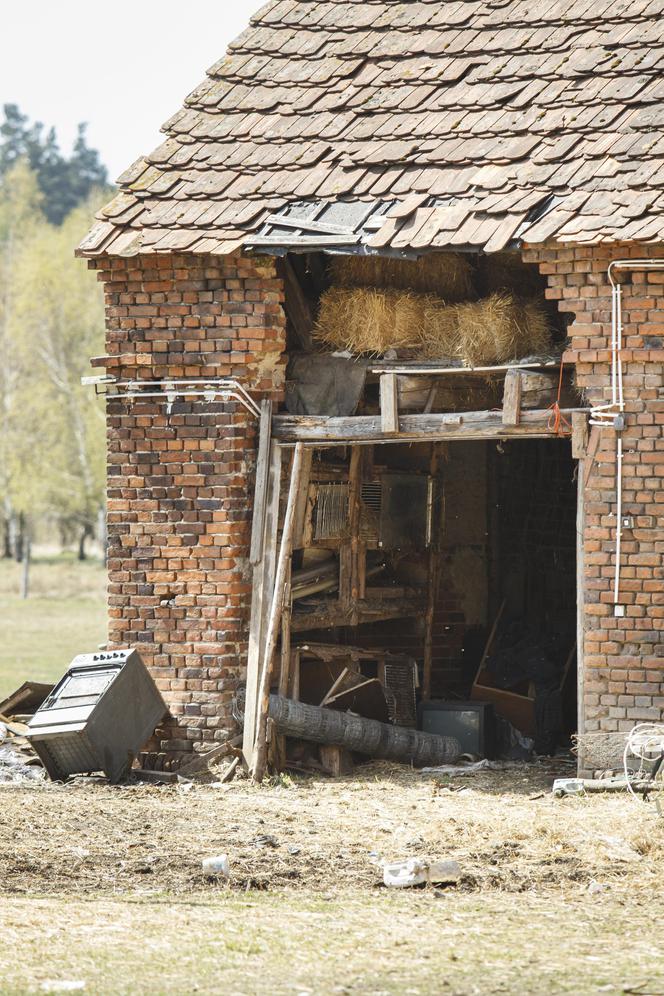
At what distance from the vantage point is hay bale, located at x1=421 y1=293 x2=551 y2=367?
10938mm

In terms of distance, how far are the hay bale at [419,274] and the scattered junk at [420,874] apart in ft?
16.2

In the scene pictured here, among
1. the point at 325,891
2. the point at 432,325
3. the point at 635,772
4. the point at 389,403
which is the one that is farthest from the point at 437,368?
the point at 325,891

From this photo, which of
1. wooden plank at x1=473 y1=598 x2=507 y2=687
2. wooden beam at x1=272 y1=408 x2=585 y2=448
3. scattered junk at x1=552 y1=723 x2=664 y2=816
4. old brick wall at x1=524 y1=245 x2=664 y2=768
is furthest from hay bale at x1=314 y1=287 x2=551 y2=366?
wooden plank at x1=473 y1=598 x2=507 y2=687

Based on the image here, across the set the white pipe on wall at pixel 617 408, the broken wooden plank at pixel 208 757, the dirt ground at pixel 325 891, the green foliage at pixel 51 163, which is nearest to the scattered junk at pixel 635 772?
the dirt ground at pixel 325 891

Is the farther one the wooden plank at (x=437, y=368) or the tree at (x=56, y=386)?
the tree at (x=56, y=386)

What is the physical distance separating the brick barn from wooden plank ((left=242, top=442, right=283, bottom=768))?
2 cm

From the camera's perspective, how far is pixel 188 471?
1138cm

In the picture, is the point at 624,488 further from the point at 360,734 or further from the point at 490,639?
the point at 490,639

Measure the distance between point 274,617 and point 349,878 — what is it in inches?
129

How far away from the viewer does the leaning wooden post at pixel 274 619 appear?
10945 mm

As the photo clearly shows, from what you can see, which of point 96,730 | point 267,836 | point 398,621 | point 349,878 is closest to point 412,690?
point 398,621

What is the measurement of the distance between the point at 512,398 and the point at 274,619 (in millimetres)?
2356

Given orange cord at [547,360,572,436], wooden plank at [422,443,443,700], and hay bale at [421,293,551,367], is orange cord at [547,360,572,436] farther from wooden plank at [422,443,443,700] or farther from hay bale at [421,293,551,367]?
wooden plank at [422,443,443,700]

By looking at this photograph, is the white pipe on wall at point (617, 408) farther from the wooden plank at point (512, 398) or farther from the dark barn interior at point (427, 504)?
the wooden plank at point (512, 398)
